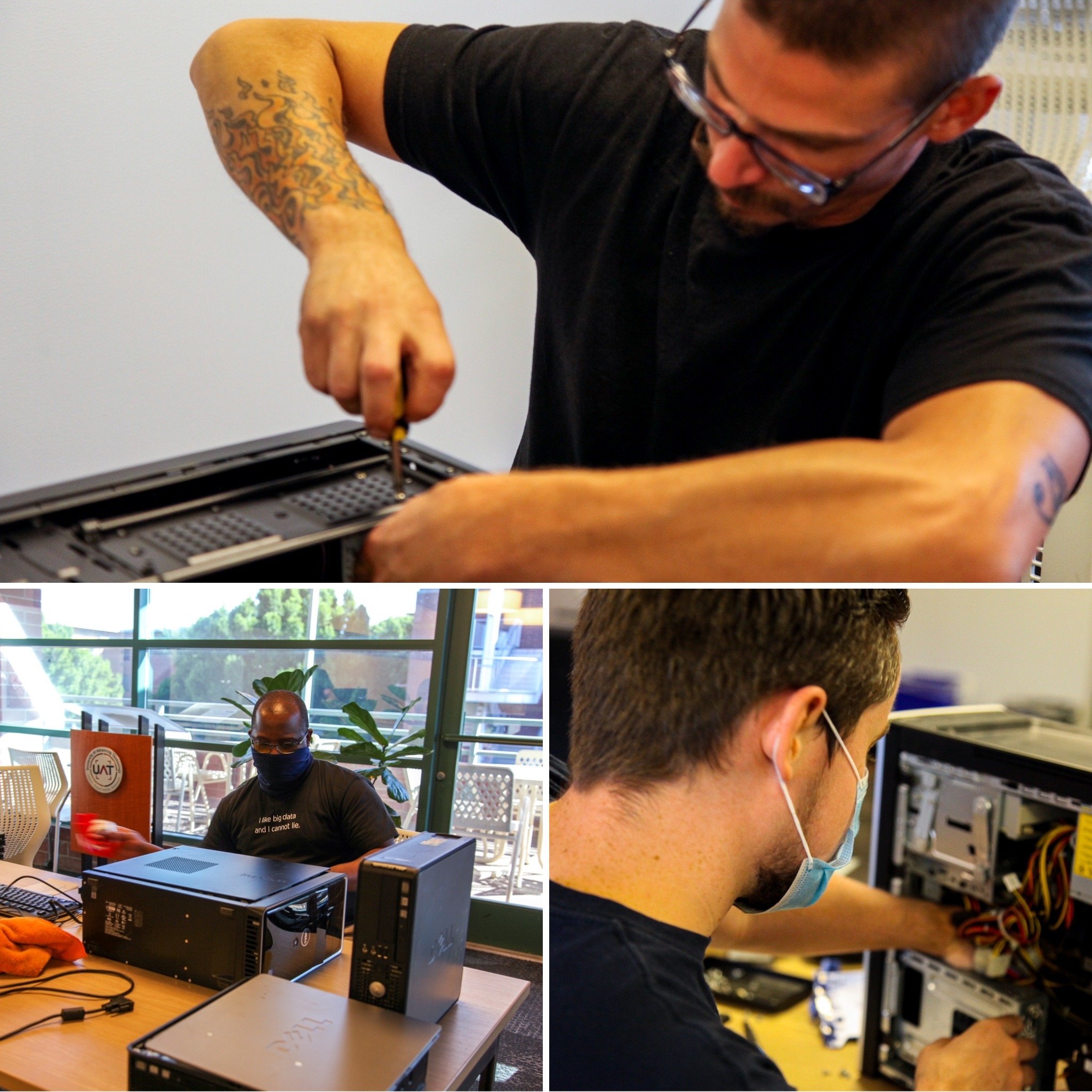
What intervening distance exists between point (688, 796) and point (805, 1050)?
0.56 meters

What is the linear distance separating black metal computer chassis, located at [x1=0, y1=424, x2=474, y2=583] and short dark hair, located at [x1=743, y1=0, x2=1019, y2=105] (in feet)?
1.60

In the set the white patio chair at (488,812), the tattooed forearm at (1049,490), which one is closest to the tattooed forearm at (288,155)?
the tattooed forearm at (1049,490)

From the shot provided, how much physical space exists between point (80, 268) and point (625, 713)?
1.89 m

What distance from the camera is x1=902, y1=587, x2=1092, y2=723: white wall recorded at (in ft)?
2.87

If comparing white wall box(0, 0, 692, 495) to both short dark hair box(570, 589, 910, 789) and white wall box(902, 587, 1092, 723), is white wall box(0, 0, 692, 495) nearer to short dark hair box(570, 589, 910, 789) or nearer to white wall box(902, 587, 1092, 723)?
short dark hair box(570, 589, 910, 789)

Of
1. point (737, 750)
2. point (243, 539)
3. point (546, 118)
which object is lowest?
point (737, 750)

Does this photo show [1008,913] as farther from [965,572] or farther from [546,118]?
[546,118]

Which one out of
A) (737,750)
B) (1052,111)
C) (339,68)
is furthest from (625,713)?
(1052,111)

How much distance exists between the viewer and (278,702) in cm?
241

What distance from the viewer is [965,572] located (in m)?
0.59

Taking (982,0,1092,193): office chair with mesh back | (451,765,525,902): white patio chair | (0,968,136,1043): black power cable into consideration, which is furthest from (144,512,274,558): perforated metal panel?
(451,765,525,902): white patio chair

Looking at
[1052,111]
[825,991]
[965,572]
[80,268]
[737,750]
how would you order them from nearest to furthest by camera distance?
1. [965,572]
2. [737,750]
3. [825,991]
4. [1052,111]
5. [80,268]

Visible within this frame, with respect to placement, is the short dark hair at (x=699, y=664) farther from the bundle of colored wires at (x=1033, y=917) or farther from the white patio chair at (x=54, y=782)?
the white patio chair at (x=54, y=782)

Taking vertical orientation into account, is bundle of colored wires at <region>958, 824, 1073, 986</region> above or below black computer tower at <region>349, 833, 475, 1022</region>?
above
